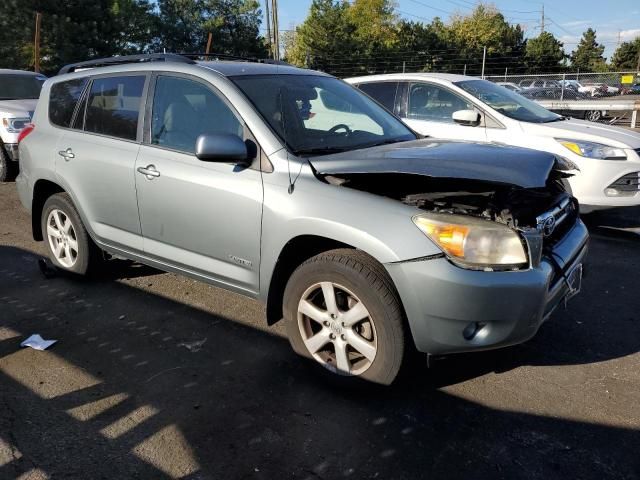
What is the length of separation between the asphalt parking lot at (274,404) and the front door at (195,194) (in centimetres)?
54

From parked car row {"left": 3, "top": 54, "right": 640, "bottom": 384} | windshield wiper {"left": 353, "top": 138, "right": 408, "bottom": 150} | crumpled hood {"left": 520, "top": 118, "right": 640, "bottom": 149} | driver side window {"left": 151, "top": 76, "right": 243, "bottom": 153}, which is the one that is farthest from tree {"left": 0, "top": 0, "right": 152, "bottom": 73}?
windshield wiper {"left": 353, "top": 138, "right": 408, "bottom": 150}

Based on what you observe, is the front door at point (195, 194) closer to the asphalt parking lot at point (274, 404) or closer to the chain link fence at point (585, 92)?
the asphalt parking lot at point (274, 404)

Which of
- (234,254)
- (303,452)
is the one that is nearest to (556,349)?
(303,452)

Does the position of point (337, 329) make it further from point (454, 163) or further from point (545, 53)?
point (545, 53)

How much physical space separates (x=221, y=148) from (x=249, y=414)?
1.44 m

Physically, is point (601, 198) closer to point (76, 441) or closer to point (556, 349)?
point (556, 349)

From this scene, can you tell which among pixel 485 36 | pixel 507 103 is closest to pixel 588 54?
pixel 485 36

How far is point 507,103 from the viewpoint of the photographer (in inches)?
267

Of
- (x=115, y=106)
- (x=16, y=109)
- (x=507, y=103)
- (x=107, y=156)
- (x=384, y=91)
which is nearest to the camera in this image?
(x=107, y=156)

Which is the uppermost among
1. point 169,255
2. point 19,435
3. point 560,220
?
point 560,220

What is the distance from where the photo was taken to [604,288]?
450cm

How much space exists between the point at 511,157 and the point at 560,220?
57cm

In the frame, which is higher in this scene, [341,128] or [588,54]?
[588,54]

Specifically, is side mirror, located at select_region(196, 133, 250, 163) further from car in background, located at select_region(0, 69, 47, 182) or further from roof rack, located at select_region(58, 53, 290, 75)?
car in background, located at select_region(0, 69, 47, 182)
